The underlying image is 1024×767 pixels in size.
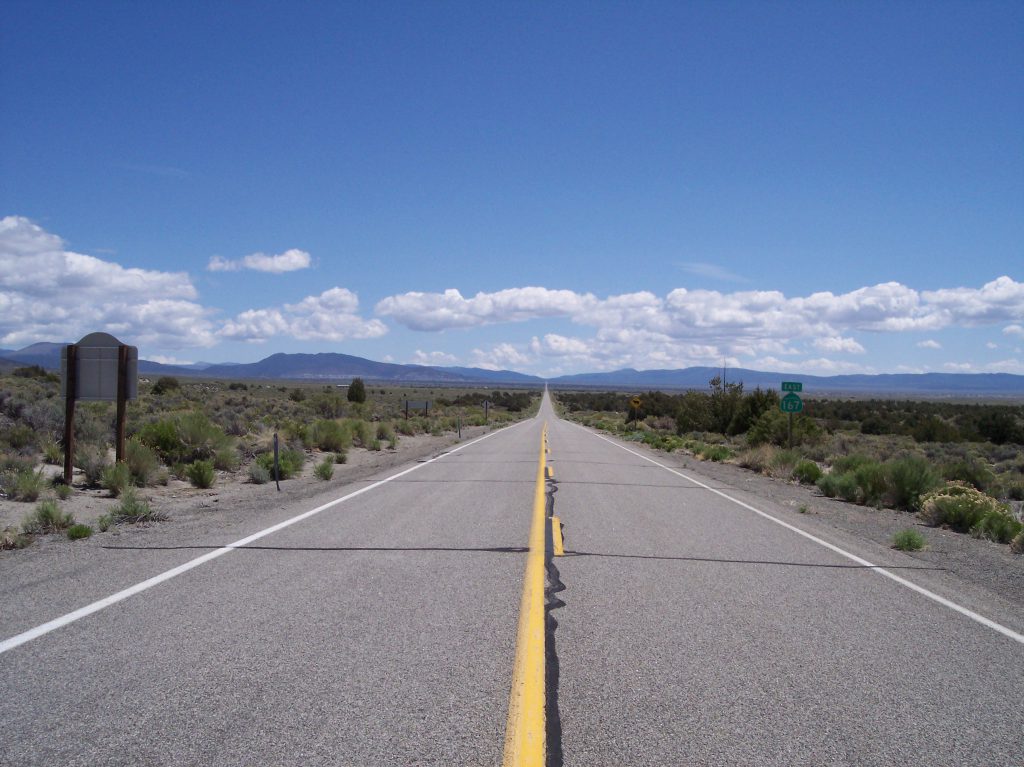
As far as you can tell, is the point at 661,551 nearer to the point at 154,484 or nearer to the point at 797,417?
the point at 154,484

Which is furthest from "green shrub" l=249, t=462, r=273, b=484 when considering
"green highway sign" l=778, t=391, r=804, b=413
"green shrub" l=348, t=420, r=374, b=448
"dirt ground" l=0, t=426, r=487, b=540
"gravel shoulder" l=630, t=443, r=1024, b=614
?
"green highway sign" l=778, t=391, r=804, b=413

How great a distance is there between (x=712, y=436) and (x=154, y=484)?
124 ft

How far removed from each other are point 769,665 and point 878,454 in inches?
1212

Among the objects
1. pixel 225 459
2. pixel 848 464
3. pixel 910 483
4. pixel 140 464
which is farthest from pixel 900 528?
pixel 225 459

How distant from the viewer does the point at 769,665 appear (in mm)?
5738

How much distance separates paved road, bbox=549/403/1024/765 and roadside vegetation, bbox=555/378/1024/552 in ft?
14.7

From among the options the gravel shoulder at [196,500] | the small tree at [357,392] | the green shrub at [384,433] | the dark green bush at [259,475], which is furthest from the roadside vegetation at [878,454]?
the small tree at [357,392]

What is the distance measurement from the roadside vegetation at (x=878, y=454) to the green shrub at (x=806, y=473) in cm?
3

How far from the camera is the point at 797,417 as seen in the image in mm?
36594

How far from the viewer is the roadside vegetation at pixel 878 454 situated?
49.9ft

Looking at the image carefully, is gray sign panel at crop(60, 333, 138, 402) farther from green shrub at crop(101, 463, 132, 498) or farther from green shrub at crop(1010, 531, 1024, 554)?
green shrub at crop(1010, 531, 1024, 554)

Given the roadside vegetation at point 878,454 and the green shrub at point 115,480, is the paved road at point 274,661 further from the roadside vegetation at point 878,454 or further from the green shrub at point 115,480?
the roadside vegetation at point 878,454

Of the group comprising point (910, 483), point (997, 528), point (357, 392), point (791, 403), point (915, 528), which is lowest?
point (915, 528)

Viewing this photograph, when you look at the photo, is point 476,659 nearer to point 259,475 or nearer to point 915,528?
point 915,528
